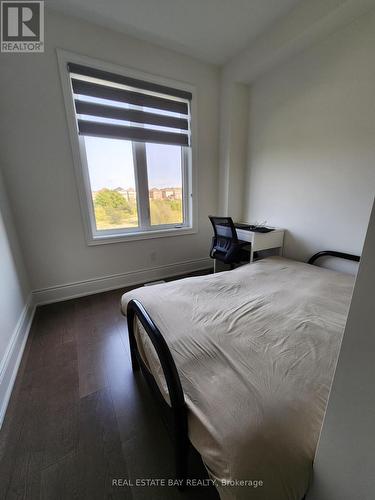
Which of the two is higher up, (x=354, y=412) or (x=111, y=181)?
(x=111, y=181)

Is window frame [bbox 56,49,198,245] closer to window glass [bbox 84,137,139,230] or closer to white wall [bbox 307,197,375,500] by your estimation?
window glass [bbox 84,137,139,230]

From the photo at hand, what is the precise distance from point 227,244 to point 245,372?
183cm

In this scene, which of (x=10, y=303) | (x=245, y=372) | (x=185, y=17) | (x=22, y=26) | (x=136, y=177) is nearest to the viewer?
(x=245, y=372)

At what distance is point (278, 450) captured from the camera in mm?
582

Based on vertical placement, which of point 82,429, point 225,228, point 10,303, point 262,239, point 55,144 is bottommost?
point 82,429

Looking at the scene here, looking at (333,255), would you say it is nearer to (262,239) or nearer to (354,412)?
(262,239)

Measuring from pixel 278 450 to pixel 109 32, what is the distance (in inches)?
134

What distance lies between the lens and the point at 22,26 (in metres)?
1.79

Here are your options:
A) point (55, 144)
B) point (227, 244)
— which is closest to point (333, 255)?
point (227, 244)

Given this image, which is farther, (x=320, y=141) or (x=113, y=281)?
(x=113, y=281)

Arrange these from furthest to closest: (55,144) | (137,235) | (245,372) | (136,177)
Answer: (137,235)
(136,177)
(55,144)
(245,372)

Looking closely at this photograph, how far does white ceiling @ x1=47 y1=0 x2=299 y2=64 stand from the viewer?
179 cm

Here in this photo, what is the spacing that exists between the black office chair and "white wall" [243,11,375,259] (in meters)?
0.61

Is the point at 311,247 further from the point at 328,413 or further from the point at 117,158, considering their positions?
the point at 117,158
